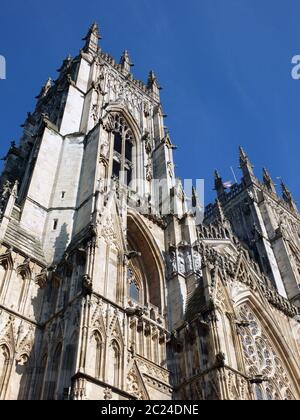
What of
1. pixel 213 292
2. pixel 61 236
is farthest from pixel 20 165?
pixel 213 292

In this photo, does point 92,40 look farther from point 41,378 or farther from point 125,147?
point 41,378

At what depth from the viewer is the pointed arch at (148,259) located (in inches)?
711

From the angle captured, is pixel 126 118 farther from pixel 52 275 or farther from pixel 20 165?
pixel 52 275

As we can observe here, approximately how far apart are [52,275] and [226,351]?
5.66 m

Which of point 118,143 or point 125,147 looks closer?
point 118,143

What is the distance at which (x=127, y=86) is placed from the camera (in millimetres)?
31328

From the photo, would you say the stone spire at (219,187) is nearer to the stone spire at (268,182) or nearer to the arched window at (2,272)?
the stone spire at (268,182)

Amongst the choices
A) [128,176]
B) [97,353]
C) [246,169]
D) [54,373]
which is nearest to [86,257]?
[97,353]

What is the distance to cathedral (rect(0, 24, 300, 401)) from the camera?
12.3 metres

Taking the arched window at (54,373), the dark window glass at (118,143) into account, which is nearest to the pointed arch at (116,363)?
the arched window at (54,373)

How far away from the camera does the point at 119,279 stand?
13.9m

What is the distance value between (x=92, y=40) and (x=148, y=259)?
18.9 meters

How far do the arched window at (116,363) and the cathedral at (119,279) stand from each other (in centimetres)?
3

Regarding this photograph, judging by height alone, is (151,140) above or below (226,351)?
above
